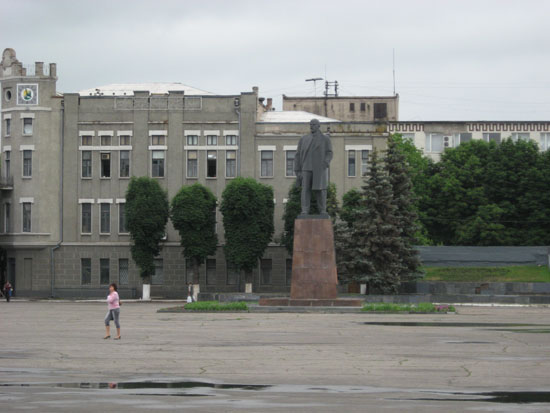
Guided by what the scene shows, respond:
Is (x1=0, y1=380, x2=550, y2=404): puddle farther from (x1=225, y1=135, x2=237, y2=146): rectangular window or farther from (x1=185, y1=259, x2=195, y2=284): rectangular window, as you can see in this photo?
(x1=225, y1=135, x2=237, y2=146): rectangular window

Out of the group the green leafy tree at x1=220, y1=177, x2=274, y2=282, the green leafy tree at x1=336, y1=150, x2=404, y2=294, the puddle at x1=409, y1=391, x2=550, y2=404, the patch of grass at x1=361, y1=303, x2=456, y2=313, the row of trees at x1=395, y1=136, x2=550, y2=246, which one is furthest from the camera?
the row of trees at x1=395, y1=136, x2=550, y2=246

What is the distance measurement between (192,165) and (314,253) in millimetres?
28776

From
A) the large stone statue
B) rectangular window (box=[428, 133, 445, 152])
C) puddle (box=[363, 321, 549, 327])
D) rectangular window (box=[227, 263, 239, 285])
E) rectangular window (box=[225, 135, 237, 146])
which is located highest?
rectangular window (box=[428, 133, 445, 152])

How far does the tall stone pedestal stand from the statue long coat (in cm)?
172

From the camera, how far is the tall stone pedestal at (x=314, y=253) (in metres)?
36.8

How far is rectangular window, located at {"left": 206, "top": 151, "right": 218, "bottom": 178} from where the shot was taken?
2532 inches

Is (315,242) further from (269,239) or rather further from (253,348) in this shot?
(269,239)

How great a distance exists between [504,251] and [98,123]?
88.7 ft

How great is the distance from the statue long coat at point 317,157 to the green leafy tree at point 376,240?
15503 millimetres

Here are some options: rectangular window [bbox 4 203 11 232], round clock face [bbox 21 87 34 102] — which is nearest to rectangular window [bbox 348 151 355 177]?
round clock face [bbox 21 87 34 102]

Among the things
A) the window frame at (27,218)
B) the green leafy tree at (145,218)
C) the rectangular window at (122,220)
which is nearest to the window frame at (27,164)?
the window frame at (27,218)

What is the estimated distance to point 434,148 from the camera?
9225 cm

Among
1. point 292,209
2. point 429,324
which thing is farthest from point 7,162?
point 429,324

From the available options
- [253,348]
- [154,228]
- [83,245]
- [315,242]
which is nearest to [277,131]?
[154,228]
